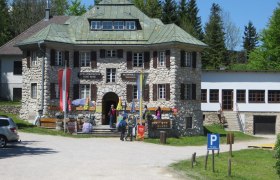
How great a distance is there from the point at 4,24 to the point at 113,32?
29204 millimetres

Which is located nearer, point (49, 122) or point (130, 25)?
point (49, 122)

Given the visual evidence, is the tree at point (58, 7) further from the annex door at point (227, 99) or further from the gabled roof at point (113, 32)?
the annex door at point (227, 99)

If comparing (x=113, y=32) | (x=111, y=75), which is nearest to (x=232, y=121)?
(x=111, y=75)

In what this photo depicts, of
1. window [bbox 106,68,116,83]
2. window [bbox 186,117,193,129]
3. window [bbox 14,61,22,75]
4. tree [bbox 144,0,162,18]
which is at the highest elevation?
tree [bbox 144,0,162,18]

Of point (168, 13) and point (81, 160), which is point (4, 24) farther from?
point (81, 160)

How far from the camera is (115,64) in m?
49.4

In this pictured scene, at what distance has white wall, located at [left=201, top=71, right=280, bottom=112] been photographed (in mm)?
55656

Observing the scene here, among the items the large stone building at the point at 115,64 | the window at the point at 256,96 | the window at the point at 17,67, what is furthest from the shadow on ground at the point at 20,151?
the window at the point at 256,96

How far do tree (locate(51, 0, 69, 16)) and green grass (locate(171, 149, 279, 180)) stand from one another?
57723 mm

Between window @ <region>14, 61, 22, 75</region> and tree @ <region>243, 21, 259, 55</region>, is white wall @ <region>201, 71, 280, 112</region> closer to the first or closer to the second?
Answer: window @ <region>14, 61, 22, 75</region>

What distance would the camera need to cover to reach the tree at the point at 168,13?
8406 centimetres

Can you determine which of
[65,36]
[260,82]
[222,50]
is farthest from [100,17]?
[222,50]

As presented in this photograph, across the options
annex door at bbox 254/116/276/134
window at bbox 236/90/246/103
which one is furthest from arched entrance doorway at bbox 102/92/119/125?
annex door at bbox 254/116/276/134

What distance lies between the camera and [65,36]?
49375 mm
